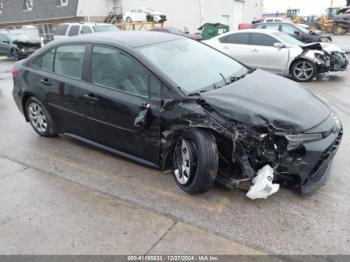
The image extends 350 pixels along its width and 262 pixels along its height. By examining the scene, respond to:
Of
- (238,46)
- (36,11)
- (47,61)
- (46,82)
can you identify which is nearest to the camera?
(46,82)

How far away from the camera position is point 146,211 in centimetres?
339

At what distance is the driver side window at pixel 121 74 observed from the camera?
12.2 feet

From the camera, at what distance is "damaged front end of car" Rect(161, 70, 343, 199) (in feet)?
10.3

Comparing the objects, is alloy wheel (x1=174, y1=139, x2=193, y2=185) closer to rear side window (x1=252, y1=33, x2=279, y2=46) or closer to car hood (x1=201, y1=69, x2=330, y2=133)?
car hood (x1=201, y1=69, x2=330, y2=133)

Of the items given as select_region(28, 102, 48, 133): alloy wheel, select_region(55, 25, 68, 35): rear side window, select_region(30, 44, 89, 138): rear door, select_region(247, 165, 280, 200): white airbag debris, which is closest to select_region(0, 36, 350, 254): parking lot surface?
select_region(247, 165, 280, 200): white airbag debris

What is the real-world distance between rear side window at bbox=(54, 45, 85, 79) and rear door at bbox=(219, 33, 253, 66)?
6.42 m

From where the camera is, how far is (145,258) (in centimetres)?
277

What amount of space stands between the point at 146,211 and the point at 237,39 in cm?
800

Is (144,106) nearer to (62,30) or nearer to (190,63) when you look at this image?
(190,63)

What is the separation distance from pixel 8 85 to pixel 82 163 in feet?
25.3

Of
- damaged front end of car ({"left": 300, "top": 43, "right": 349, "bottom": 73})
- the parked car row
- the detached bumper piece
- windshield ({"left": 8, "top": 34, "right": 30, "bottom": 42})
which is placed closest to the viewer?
damaged front end of car ({"left": 300, "top": 43, "right": 349, "bottom": 73})

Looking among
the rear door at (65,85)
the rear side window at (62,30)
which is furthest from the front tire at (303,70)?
the rear side window at (62,30)

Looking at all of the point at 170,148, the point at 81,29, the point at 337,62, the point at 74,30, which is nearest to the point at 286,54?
the point at 337,62

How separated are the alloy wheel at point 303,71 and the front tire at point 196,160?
693cm
